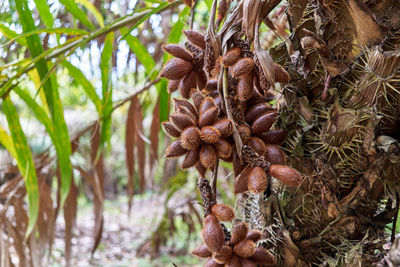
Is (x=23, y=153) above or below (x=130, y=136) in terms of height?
above

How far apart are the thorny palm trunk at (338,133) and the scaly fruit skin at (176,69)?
0.13m

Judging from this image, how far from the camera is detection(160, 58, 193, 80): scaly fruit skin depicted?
1.77 feet

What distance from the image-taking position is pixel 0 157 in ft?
6.01

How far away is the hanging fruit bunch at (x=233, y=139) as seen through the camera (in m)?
0.46

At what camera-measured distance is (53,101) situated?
0.87 meters

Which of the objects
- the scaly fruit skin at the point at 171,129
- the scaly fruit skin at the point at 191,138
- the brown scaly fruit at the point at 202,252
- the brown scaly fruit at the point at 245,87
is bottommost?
the brown scaly fruit at the point at 202,252

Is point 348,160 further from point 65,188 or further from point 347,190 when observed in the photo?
point 65,188

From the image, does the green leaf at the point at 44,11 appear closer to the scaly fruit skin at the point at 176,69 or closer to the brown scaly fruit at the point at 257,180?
the scaly fruit skin at the point at 176,69

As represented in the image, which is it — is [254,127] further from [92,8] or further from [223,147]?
[92,8]

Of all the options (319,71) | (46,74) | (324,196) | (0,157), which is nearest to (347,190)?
(324,196)

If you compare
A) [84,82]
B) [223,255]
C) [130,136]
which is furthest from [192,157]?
[130,136]

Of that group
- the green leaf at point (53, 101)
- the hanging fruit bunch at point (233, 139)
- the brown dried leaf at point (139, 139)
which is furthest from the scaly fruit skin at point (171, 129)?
the brown dried leaf at point (139, 139)

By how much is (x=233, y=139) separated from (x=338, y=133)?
13 centimetres

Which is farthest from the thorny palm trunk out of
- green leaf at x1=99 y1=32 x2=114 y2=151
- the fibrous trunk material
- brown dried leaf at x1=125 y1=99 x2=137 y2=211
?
brown dried leaf at x1=125 y1=99 x2=137 y2=211
